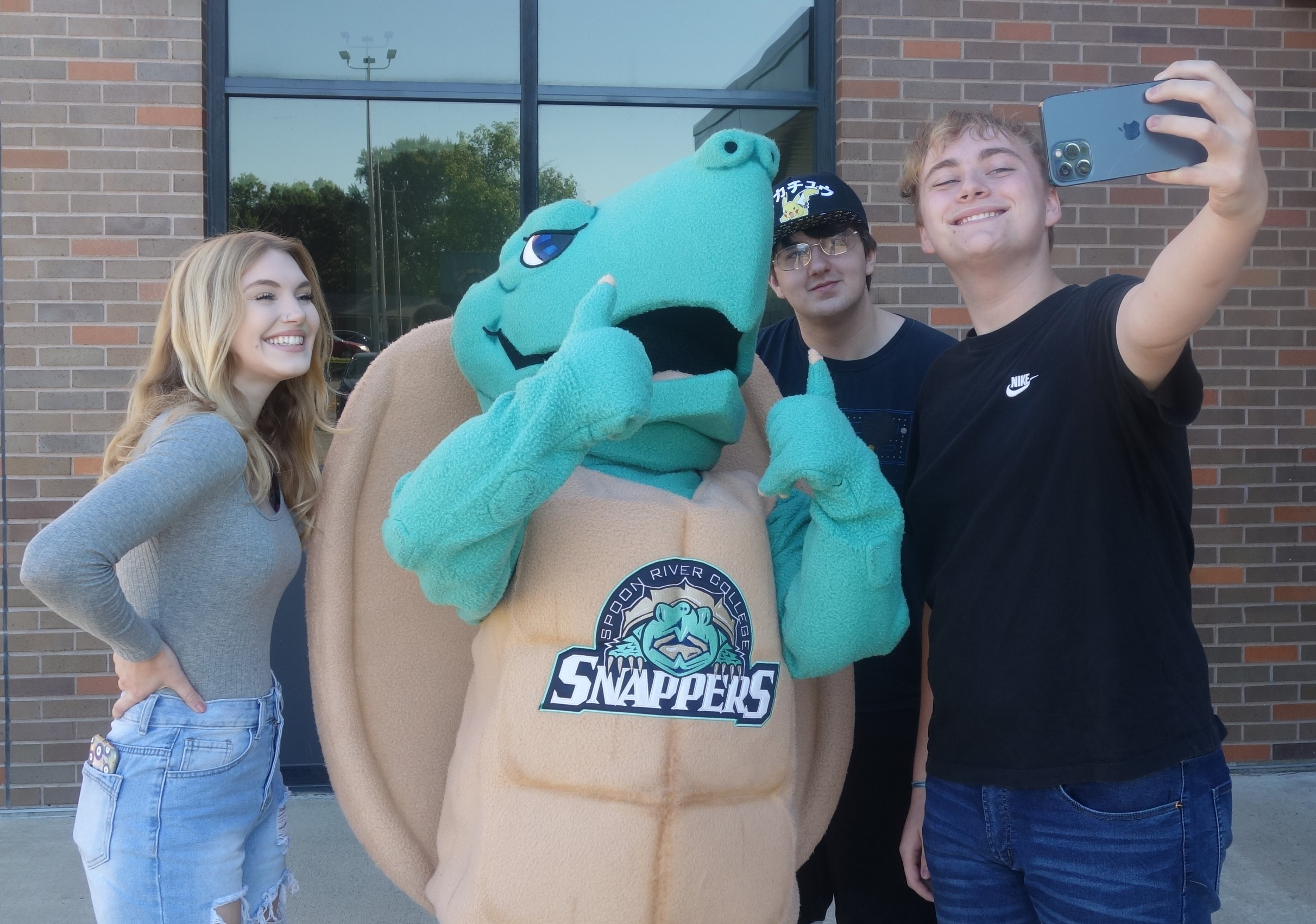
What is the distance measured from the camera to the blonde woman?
78.8 inches

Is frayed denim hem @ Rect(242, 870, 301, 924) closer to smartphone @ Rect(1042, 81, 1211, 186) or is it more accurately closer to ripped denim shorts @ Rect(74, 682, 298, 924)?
ripped denim shorts @ Rect(74, 682, 298, 924)

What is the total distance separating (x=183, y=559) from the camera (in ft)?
7.04

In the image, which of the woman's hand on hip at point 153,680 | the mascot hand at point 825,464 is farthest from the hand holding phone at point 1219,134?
the woman's hand on hip at point 153,680

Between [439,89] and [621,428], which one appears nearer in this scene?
[621,428]

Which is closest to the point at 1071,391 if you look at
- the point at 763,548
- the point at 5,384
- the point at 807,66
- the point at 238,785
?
the point at 763,548

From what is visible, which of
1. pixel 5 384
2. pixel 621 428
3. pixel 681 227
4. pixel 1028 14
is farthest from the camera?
pixel 1028 14

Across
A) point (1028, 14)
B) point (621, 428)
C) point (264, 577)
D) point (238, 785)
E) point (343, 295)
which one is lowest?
point (238, 785)

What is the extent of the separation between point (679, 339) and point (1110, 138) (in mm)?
814

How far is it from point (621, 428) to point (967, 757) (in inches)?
36.8

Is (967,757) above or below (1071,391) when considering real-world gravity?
below

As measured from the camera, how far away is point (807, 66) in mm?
4898

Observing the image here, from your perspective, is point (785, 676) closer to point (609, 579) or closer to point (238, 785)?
point (609, 579)

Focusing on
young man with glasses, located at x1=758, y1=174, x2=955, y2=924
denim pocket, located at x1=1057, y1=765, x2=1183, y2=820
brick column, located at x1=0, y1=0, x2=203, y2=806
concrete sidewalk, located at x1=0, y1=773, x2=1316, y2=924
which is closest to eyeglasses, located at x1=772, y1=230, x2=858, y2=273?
young man with glasses, located at x1=758, y1=174, x2=955, y2=924

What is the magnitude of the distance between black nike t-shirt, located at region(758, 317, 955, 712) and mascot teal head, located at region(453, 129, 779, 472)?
620 mm
